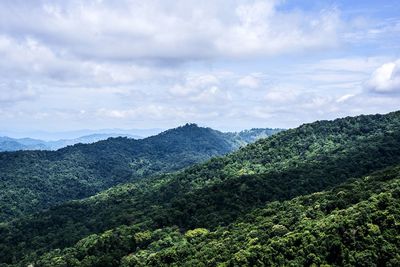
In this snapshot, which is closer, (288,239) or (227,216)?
(288,239)

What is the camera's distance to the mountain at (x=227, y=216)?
7238cm

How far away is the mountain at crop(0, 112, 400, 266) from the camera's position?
7238cm

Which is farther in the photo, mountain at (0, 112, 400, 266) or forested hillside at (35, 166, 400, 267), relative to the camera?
mountain at (0, 112, 400, 266)

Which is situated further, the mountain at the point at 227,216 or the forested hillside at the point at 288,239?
the mountain at the point at 227,216

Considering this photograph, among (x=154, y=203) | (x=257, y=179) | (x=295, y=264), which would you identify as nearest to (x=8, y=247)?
(x=154, y=203)

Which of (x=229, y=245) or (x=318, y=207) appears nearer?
(x=229, y=245)

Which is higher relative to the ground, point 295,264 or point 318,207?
point 318,207

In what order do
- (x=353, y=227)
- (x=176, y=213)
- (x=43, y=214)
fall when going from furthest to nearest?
1. (x=43, y=214)
2. (x=176, y=213)
3. (x=353, y=227)

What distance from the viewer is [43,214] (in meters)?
169

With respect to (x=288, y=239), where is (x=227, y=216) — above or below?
above

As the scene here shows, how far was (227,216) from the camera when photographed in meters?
114

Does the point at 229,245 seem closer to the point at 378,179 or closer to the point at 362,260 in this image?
the point at 362,260

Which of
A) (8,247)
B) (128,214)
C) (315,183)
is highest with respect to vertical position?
(315,183)

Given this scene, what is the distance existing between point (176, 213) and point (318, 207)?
1751 inches
